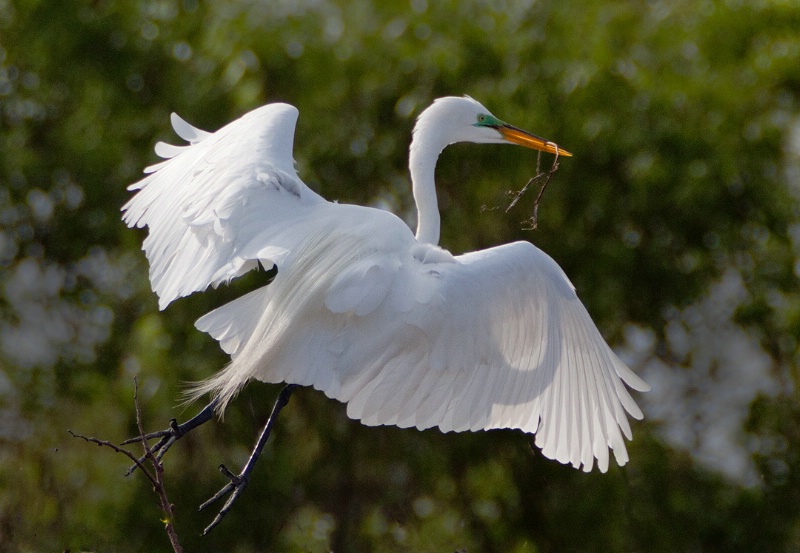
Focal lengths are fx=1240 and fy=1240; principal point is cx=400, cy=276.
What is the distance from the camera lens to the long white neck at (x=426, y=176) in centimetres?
410

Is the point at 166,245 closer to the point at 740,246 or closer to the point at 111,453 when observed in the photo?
the point at 111,453

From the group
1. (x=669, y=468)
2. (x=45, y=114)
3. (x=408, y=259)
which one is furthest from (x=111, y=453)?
(x=408, y=259)

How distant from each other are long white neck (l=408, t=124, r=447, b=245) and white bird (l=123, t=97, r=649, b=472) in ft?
1.36

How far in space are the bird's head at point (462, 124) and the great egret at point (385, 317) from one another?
1.89ft

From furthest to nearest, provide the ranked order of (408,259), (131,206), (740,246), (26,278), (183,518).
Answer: (26,278)
(740,246)
(183,518)
(131,206)
(408,259)

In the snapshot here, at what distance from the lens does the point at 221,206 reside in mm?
3539

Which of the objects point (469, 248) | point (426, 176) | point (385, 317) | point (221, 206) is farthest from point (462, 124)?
point (469, 248)

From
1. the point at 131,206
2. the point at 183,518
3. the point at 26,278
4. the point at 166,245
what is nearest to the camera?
the point at 166,245

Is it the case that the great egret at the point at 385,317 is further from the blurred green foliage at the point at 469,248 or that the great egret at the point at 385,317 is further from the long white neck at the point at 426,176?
the blurred green foliage at the point at 469,248

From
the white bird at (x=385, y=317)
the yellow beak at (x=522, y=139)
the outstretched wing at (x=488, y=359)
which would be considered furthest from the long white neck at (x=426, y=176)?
the outstretched wing at (x=488, y=359)

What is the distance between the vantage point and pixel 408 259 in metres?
3.42

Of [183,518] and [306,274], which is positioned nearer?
[306,274]

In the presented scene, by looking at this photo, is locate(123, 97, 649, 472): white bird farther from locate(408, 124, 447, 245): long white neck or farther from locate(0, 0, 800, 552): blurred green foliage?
locate(0, 0, 800, 552): blurred green foliage

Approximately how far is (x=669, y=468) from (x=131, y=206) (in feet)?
13.4
